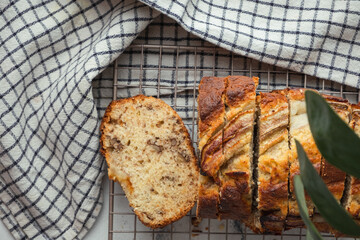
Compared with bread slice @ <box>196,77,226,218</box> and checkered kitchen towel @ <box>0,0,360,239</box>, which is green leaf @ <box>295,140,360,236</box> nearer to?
bread slice @ <box>196,77,226,218</box>

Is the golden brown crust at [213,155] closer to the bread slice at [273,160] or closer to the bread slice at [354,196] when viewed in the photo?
the bread slice at [273,160]

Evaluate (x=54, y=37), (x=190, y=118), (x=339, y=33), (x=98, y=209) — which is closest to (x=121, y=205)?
(x=98, y=209)

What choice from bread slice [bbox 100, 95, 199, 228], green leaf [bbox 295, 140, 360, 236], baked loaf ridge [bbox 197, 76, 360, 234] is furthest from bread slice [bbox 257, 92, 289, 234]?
green leaf [bbox 295, 140, 360, 236]

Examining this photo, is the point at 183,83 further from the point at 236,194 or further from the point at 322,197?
the point at 322,197

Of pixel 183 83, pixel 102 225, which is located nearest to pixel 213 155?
pixel 183 83

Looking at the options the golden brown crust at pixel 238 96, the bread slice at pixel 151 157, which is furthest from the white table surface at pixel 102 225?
the golden brown crust at pixel 238 96

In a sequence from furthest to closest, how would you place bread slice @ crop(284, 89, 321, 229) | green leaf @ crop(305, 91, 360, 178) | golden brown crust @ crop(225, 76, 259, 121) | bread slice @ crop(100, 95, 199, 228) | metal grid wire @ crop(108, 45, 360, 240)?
metal grid wire @ crop(108, 45, 360, 240)
bread slice @ crop(100, 95, 199, 228)
golden brown crust @ crop(225, 76, 259, 121)
bread slice @ crop(284, 89, 321, 229)
green leaf @ crop(305, 91, 360, 178)
